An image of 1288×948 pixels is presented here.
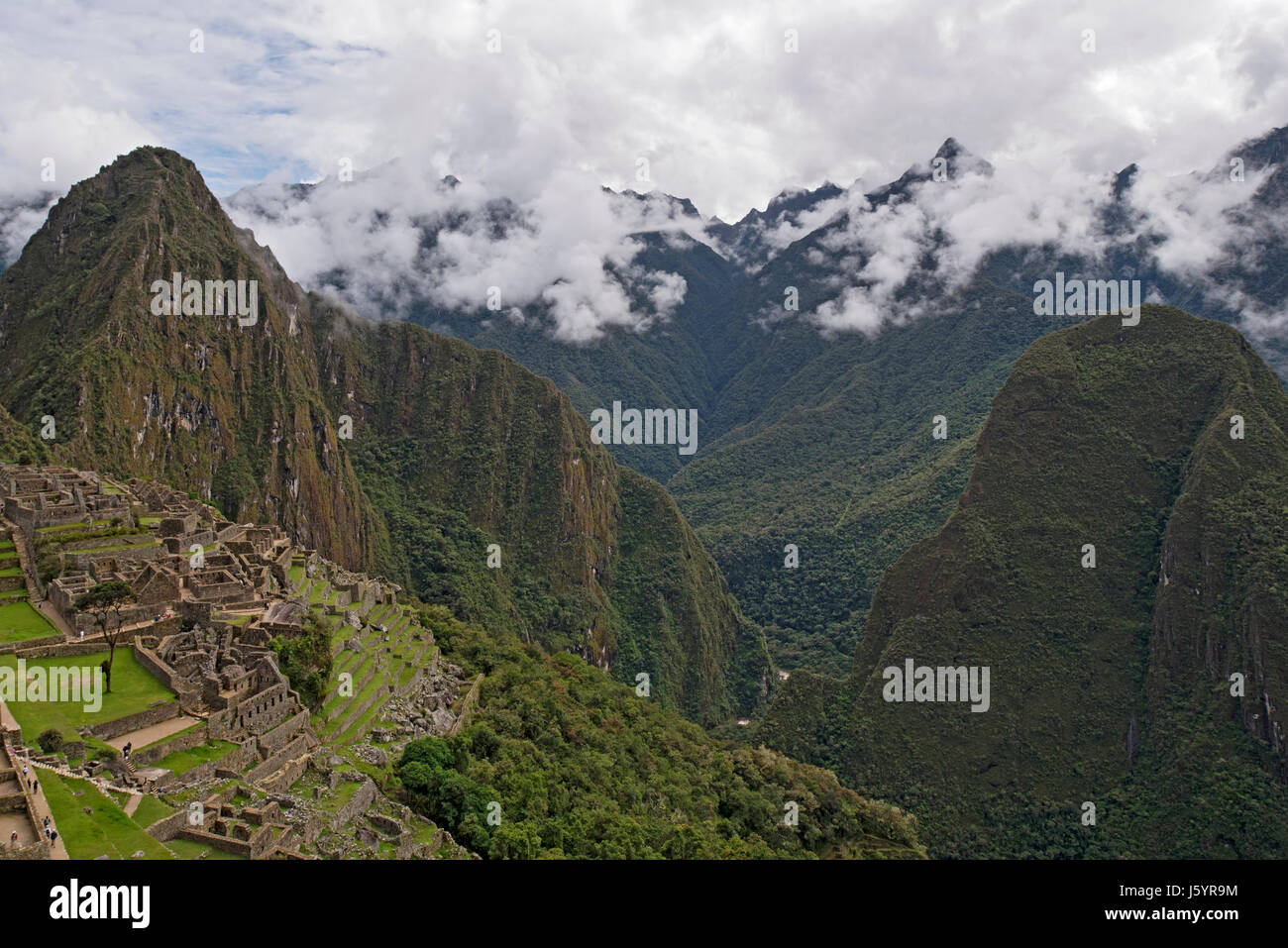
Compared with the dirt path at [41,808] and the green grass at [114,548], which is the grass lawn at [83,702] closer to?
the dirt path at [41,808]

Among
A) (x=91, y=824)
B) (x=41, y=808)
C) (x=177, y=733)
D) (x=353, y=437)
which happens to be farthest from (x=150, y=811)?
(x=353, y=437)

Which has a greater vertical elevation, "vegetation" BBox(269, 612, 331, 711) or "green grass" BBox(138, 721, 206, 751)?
"vegetation" BBox(269, 612, 331, 711)

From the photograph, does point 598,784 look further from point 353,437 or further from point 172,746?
point 353,437

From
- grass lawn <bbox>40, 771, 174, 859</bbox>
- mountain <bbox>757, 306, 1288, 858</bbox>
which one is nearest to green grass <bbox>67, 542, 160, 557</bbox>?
grass lawn <bbox>40, 771, 174, 859</bbox>

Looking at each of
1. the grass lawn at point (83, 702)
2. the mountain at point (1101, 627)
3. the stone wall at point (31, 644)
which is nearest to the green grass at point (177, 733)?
the grass lawn at point (83, 702)

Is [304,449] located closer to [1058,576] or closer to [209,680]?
[1058,576]

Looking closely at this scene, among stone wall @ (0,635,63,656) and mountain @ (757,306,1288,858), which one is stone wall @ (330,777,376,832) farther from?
mountain @ (757,306,1288,858)

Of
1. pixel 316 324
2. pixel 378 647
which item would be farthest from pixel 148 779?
pixel 316 324
